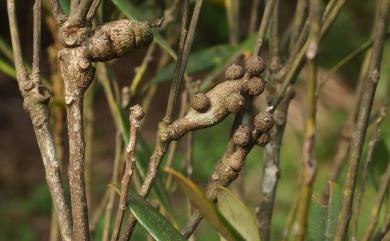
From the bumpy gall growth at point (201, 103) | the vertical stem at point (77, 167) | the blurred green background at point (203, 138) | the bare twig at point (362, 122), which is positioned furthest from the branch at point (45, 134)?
the blurred green background at point (203, 138)

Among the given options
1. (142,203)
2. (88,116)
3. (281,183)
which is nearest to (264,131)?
(142,203)

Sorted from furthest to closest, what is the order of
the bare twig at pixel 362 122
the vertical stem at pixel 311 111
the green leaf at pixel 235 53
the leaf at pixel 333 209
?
the green leaf at pixel 235 53 → the leaf at pixel 333 209 → the bare twig at pixel 362 122 → the vertical stem at pixel 311 111

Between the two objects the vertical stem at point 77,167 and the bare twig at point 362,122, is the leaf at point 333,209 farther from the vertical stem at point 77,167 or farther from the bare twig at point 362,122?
the vertical stem at point 77,167

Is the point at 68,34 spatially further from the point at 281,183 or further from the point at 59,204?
the point at 281,183

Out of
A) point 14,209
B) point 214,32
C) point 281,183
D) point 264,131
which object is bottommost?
point 264,131

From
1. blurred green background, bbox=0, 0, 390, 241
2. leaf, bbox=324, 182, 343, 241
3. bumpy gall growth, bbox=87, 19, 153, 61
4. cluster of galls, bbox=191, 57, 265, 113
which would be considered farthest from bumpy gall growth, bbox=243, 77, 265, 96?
blurred green background, bbox=0, 0, 390, 241

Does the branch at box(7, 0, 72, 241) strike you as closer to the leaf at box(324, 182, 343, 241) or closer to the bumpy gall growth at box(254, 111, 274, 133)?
the bumpy gall growth at box(254, 111, 274, 133)

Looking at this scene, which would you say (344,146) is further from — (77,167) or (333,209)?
(77,167)
